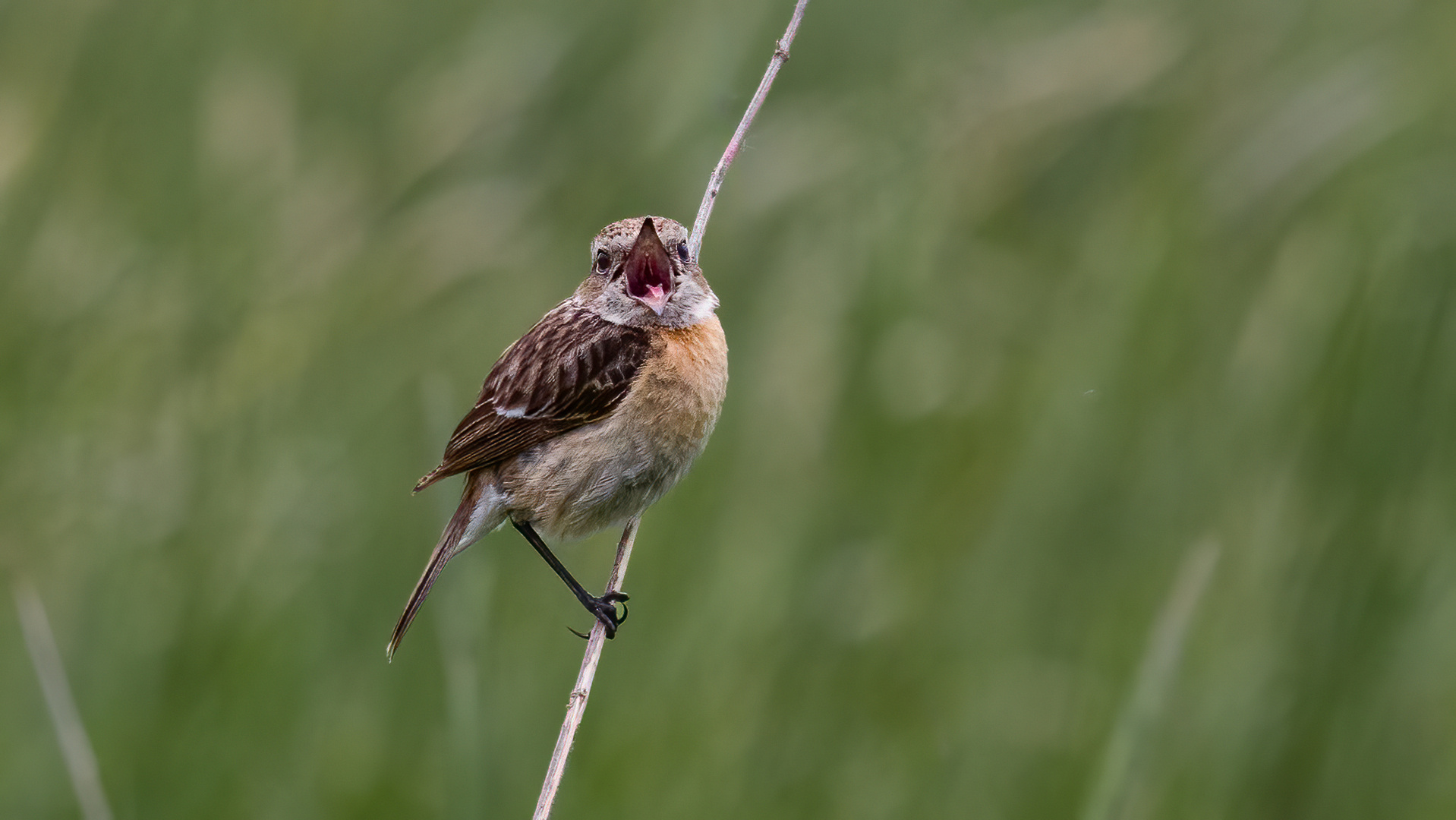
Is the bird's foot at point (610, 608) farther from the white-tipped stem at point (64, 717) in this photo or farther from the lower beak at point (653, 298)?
the white-tipped stem at point (64, 717)

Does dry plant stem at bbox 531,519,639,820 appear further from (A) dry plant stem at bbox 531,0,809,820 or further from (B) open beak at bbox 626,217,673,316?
(B) open beak at bbox 626,217,673,316

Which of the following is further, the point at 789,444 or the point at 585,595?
the point at 789,444

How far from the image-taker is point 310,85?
6.64m

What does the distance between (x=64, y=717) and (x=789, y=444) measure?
1.82 m

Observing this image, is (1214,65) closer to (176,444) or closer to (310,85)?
(310,85)

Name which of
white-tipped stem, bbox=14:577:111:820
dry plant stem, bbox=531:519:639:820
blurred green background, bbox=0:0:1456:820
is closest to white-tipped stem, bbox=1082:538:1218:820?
blurred green background, bbox=0:0:1456:820

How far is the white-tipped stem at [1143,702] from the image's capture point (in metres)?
2.74

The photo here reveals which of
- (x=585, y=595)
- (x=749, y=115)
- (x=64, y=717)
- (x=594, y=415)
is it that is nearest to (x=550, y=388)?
(x=594, y=415)

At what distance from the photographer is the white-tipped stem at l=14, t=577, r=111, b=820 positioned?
2.74 meters

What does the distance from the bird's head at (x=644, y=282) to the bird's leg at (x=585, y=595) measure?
54cm

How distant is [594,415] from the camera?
11.6 ft

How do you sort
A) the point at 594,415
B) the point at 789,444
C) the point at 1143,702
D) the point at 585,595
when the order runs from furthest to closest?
the point at 789,444 → the point at 585,595 → the point at 594,415 → the point at 1143,702

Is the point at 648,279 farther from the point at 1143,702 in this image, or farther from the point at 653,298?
the point at 1143,702

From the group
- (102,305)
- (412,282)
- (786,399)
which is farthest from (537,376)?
(102,305)
